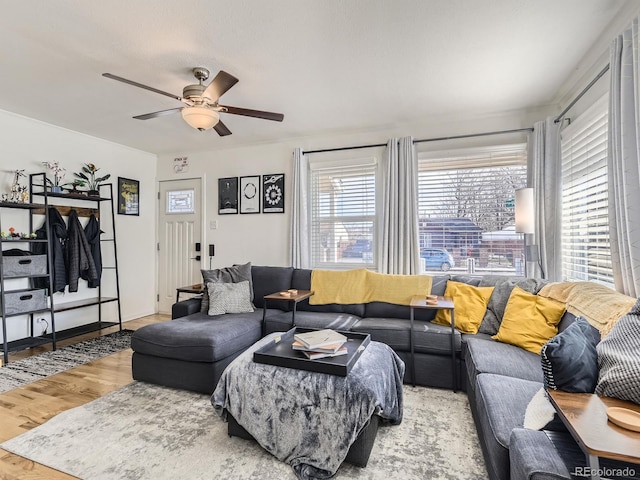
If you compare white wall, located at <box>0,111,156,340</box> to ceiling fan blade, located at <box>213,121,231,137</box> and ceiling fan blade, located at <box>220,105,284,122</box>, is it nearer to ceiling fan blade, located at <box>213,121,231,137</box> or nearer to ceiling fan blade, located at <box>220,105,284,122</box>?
ceiling fan blade, located at <box>213,121,231,137</box>

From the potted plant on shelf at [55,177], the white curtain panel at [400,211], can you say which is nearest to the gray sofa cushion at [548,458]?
the white curtain panel at [400,211]

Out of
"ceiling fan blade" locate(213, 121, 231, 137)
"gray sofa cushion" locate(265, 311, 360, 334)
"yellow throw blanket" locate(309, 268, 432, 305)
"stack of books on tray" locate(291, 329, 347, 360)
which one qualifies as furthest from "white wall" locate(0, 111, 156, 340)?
"stack of books on tray" locate(291, 329, 347, 360)

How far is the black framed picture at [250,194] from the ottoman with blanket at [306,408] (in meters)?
2.91

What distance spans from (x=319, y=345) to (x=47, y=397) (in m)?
2.20

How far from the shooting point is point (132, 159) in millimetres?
4809

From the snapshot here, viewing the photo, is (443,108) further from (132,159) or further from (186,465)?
(132,159)

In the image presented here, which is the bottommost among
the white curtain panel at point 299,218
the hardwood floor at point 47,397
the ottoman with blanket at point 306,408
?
the hardwood floor at point 47,397

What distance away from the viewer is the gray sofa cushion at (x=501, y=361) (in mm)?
1905

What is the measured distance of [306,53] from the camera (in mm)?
2396

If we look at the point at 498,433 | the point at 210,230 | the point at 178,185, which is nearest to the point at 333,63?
the point at 498,433

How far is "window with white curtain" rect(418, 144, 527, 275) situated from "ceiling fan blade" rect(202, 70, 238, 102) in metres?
2.41

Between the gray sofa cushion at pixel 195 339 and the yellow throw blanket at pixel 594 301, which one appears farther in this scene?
the gray sofa cushion at pixel 195 339

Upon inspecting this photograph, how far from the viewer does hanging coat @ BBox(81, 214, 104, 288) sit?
4.13 metres

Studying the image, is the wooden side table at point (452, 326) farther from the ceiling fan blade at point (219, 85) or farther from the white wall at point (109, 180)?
the white wall at point (109, 180)
